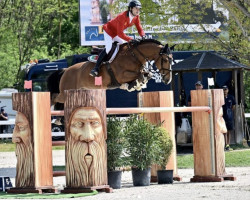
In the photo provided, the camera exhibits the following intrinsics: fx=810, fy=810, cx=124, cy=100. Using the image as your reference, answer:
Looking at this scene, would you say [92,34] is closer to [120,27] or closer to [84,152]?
[120,27]

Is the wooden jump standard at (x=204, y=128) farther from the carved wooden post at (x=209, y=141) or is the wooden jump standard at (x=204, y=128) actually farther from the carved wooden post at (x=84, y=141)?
the carved wooden post at (x=84, y=141)

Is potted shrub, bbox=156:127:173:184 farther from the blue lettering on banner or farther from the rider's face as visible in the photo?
the blue lettering on banner

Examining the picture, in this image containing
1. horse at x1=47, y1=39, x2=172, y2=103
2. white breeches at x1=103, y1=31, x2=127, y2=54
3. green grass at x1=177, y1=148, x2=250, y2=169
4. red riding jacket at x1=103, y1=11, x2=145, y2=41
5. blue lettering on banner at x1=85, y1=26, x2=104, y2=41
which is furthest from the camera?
blue lettering on banner at x1=85, y1=26, x2=104, y2=41

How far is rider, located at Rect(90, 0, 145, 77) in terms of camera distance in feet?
52.2

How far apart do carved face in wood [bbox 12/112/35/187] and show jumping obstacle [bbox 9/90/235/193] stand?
74 mm

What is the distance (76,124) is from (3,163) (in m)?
8.70

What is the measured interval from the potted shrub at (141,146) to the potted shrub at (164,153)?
0.66 ft

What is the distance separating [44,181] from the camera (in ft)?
37.2

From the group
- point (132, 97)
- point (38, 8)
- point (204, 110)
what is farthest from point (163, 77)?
point (38, 8)

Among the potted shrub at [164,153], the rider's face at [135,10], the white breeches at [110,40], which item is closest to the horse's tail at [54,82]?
the white breeches at [110,40]

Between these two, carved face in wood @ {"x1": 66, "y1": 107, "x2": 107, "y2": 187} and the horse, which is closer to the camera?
carved face in wood @ {"x1": 66, "y1": 107, "x2": 107, "y2": 187}

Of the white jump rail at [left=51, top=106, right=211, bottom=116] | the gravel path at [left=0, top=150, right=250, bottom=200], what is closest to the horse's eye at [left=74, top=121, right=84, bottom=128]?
the white jump rail at [left=51, top=106, right=211, bottom=116]

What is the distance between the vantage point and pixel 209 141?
13070mm

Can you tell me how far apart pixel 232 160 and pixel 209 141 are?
477 centimetres
